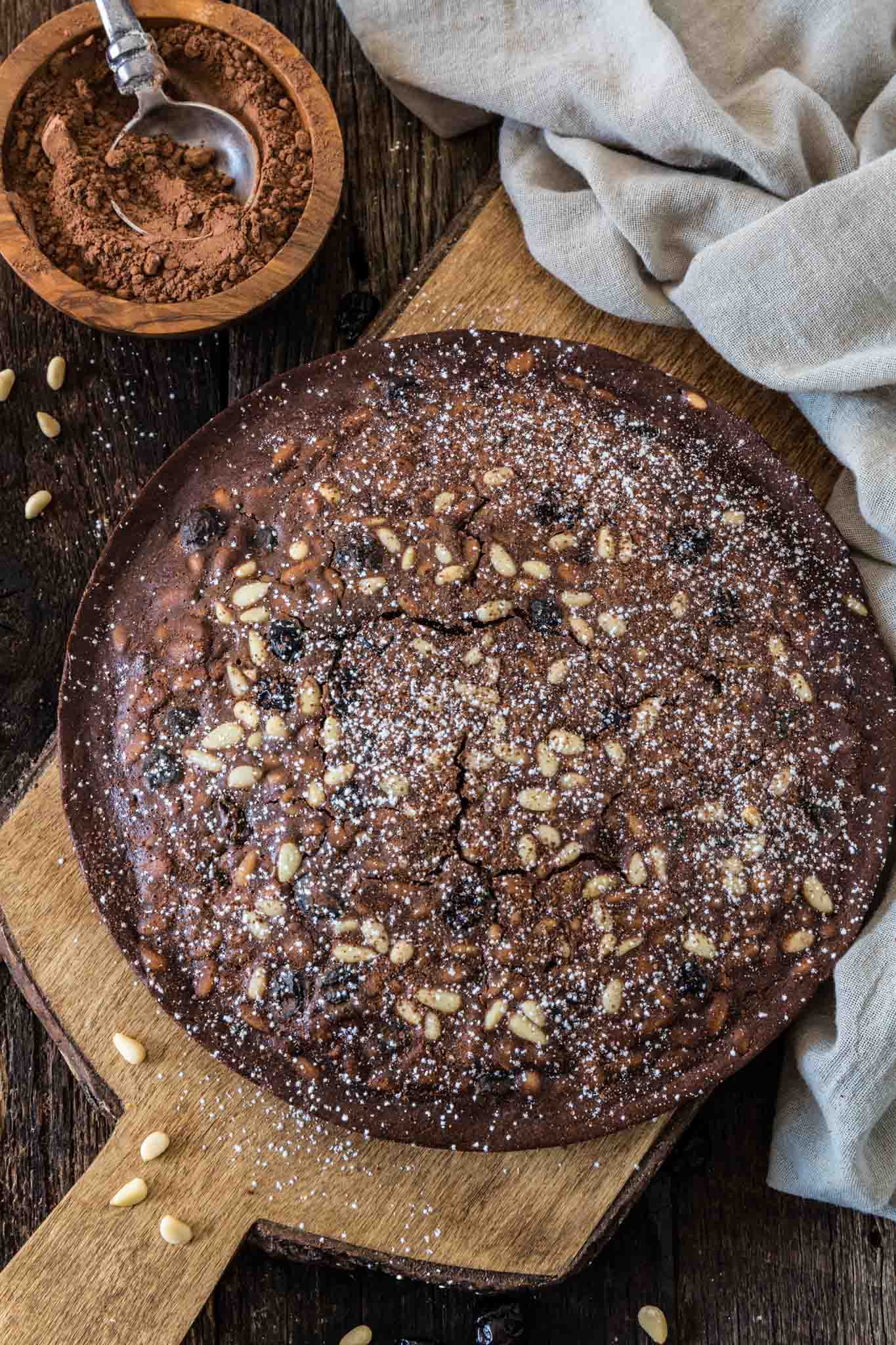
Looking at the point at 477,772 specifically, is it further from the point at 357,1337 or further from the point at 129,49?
the point at 129,49

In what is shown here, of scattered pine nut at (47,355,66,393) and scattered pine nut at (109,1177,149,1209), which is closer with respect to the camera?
scattered pine nut at (109,1177,149,1209)

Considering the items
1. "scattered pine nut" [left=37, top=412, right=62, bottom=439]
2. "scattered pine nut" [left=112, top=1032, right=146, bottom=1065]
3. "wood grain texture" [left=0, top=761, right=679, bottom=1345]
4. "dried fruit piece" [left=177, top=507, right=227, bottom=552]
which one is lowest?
"wood grain texture" [left=0, top=761, right=679, bottom=1345]

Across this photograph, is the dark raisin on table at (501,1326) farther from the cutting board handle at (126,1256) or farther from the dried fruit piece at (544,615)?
the dried fruit piece at (544,615)

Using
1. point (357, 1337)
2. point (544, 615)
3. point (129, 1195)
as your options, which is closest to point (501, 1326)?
point (357, 1337)

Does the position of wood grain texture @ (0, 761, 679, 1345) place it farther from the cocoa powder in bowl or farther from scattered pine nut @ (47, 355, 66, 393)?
the cocoa powder in bowl

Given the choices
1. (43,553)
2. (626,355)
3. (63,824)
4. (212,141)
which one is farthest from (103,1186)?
(212,141)

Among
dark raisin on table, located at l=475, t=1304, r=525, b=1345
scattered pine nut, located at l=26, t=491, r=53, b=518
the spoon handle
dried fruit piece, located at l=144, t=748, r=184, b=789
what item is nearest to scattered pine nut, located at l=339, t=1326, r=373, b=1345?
dark raisin on table, located at l=475, t=1304, r=525, b=1345

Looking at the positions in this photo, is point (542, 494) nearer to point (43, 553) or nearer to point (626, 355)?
point (626, 355)
